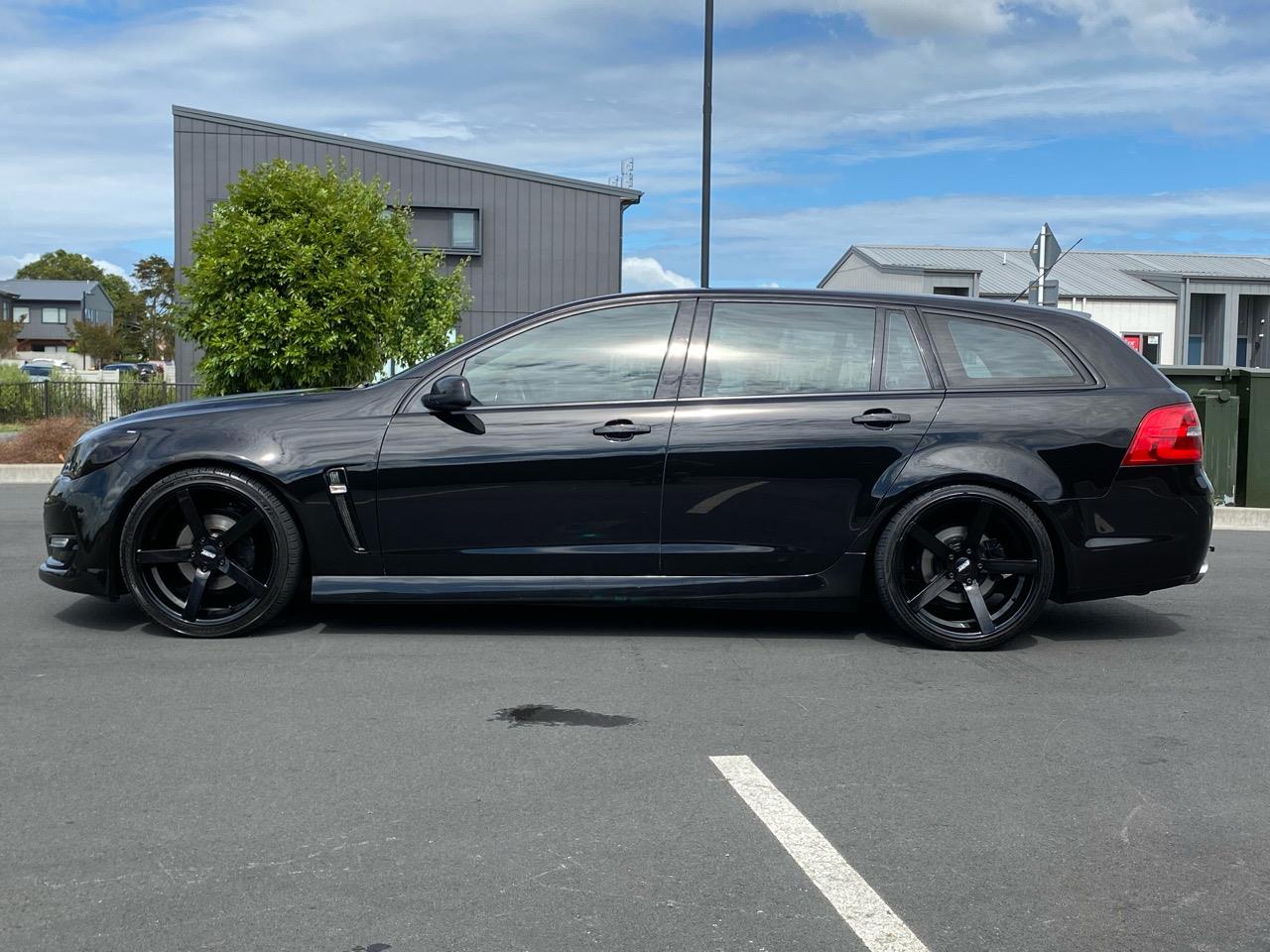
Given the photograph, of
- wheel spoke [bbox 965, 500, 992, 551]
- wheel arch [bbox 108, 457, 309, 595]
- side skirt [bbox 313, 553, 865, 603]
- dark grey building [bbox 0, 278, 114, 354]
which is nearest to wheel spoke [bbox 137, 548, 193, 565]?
wheel arch [bbox 108, 457, 309, 595]

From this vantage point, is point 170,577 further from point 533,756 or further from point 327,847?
point 327,847

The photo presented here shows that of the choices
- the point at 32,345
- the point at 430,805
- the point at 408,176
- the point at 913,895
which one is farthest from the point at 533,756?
the point at 32,345

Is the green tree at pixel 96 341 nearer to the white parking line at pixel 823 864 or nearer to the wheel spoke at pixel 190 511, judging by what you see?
the wheel spoke at pixel 190 511

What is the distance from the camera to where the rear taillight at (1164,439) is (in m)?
6.10

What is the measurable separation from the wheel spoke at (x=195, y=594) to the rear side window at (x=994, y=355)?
3.42 metres

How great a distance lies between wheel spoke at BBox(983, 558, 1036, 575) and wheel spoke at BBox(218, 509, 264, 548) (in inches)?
126

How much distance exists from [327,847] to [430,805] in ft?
1.31

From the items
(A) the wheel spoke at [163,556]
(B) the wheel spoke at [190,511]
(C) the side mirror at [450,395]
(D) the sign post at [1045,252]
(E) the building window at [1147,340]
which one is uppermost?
(E) the building window at [1147,340]

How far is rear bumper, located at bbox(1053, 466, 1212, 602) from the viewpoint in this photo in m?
6.09

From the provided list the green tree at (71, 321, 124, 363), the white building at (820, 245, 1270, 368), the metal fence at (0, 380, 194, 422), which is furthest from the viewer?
the green tree at (71, 321, 124, 363)

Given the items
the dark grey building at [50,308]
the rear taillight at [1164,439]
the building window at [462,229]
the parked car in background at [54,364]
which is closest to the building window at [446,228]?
the building window at [462,229]

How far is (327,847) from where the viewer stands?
354 centimetres

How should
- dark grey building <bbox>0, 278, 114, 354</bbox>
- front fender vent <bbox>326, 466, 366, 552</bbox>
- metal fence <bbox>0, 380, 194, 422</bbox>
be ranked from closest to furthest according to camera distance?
front fender vent <bbox>326, 466, 366, 552</bbox> < metal fence <bbox>0, 380, 194, 422</bbox> < dark grey building <bbox>0, 278, 114, 354</bbox>

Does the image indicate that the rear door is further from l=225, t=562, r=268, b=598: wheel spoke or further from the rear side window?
l=225, t=562, r=268, b=598: wheel spoke
